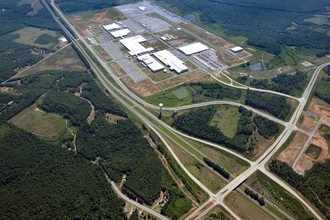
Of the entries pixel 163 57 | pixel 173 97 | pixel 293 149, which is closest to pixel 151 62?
pixel 163 57

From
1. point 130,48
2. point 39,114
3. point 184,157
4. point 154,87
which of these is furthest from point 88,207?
point 130,48

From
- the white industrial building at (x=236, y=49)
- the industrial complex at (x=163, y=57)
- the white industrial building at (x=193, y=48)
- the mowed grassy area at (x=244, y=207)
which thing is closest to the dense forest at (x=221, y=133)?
the mowed grassy area at (x=244, y=207)

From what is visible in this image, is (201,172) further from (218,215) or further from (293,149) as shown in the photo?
(293,149)

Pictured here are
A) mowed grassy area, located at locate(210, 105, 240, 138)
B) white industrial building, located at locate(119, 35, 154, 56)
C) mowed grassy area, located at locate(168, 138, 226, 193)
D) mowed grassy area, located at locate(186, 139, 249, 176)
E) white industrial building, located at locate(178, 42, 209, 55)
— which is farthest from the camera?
white industrial building, located at locate(178, 42, 209, 55)

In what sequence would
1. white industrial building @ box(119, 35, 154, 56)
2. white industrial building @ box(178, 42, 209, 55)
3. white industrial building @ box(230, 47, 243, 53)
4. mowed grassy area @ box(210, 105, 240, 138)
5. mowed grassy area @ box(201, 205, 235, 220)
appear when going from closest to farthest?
mowed grassy area @ box(201, 205, 235, 220) → mowed grassy area @ box(210, 105, 240, 138) → white industrial building @ box(119, 35, 154, 56) → white industrial building @ box(178, 42, 209, 55) → white industrial building @ box(230, 47, 243, 53)

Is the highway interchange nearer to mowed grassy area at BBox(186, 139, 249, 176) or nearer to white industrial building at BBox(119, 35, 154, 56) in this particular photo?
mowed grassy area at BBox(186, 139, 249, 176)

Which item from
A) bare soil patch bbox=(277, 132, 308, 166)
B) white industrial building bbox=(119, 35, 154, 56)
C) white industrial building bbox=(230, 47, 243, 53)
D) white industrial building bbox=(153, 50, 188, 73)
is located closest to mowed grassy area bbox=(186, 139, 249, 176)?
bare soil patch bbox=(277, 132, 308, 166)

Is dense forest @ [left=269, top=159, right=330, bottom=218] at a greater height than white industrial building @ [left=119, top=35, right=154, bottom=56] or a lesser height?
lesser
